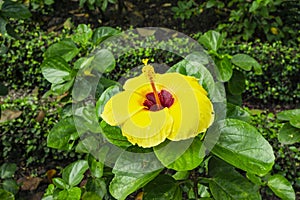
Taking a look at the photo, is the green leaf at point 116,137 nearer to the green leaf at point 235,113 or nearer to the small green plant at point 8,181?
the green leaf at point 235,113

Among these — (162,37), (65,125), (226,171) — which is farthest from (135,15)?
(226,171)

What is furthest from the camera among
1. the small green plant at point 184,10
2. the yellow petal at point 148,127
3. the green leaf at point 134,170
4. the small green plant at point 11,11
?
the small green plant at point 184,10

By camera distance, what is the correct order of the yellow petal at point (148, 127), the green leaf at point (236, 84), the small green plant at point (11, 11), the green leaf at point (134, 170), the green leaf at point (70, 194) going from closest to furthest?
the yellow petal at point (148, 127)
the green leaf at point (134, 170)
the green leaf at point (70, 194)
the green leaf at point (236, 84)
the small green plant at point (11, 11)

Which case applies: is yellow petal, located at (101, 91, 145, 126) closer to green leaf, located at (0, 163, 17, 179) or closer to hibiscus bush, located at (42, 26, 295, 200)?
hibiscus bush, located at (42, 26, 295, 200)

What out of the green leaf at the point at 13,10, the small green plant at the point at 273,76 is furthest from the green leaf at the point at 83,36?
the small green plant at the point at 273,76

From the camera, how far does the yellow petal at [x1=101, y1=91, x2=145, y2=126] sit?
98cm

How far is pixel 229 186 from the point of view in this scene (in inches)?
46.4

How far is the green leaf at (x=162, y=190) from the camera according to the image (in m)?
1.16

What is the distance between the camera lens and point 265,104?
9.77 ft

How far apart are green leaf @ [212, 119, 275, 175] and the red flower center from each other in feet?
0.47

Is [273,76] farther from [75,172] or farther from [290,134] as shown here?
[75,172]

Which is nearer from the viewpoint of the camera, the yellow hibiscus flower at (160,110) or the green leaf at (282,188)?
the yellow hibiscus flower at (160,110)

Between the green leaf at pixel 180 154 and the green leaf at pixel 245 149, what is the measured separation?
0.23 feet

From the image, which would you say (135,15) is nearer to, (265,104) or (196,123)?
(265,104)
